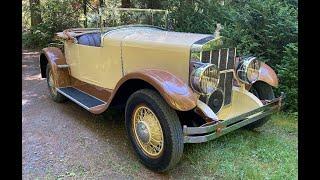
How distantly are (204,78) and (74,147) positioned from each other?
171cm

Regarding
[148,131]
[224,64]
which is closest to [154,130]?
[148,131]

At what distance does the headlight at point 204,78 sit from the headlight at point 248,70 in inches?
23.7

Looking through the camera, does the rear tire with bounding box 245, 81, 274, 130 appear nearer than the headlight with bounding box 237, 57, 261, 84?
No

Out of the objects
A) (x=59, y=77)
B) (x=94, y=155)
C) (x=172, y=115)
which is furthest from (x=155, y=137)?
(x=59, y=77)

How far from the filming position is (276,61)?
4.93 metres

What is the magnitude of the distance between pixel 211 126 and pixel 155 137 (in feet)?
1.88

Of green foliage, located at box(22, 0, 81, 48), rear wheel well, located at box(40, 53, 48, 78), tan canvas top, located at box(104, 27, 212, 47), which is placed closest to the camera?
tan canvas top, located at box(104, 27, 212, 47)

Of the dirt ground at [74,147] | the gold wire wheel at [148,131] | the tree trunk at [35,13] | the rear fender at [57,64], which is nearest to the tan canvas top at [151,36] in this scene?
the gold wire wheel at [148,131]

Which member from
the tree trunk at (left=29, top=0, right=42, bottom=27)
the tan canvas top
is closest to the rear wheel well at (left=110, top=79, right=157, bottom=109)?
the tan canvas top

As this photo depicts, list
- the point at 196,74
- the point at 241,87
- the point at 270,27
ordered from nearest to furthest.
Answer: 1. the point at 196,74
2. the point at 241,87
3. the point at 270,27

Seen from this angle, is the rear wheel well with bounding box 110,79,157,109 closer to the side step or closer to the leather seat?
the side step

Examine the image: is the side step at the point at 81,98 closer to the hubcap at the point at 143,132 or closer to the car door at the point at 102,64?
the car door at the point at 102,64

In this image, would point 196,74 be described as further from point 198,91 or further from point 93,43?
point 93,43

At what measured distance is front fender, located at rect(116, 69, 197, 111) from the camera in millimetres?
2715
